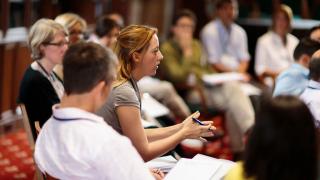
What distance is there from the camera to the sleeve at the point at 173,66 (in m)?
5.37

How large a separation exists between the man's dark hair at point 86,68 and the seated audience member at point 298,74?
172cm

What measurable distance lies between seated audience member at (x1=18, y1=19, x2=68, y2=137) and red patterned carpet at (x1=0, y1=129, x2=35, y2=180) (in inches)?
45.5

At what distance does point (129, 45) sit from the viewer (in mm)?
2662

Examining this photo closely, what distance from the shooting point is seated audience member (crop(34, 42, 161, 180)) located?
188cm

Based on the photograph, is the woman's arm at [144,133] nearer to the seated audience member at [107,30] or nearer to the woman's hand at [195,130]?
the woman's hand at [195,130]

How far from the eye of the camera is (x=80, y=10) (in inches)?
265

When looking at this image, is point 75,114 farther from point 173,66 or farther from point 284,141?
point 173,66

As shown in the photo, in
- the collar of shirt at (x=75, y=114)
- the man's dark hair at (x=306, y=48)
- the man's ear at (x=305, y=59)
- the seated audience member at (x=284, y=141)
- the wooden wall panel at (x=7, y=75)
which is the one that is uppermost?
the seated audience member at (x=284, y=141)

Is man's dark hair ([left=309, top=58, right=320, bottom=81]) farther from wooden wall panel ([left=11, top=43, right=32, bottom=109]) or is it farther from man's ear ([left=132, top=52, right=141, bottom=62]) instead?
wooden wall panel ([left=11, top=43, right=32, bottom=109])

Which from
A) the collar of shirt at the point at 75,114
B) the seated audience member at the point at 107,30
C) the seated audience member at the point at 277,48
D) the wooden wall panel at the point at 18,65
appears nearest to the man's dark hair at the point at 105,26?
the seated audience member at the point at 107,30

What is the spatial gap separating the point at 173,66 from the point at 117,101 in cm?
289

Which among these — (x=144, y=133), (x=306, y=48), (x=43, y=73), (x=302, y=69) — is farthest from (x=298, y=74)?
(x=43, y=73)

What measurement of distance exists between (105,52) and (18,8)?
405 cm

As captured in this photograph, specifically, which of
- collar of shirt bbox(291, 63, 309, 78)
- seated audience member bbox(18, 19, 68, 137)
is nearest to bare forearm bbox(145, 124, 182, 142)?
seated audience member bbox(18, 19, 68, 137)
